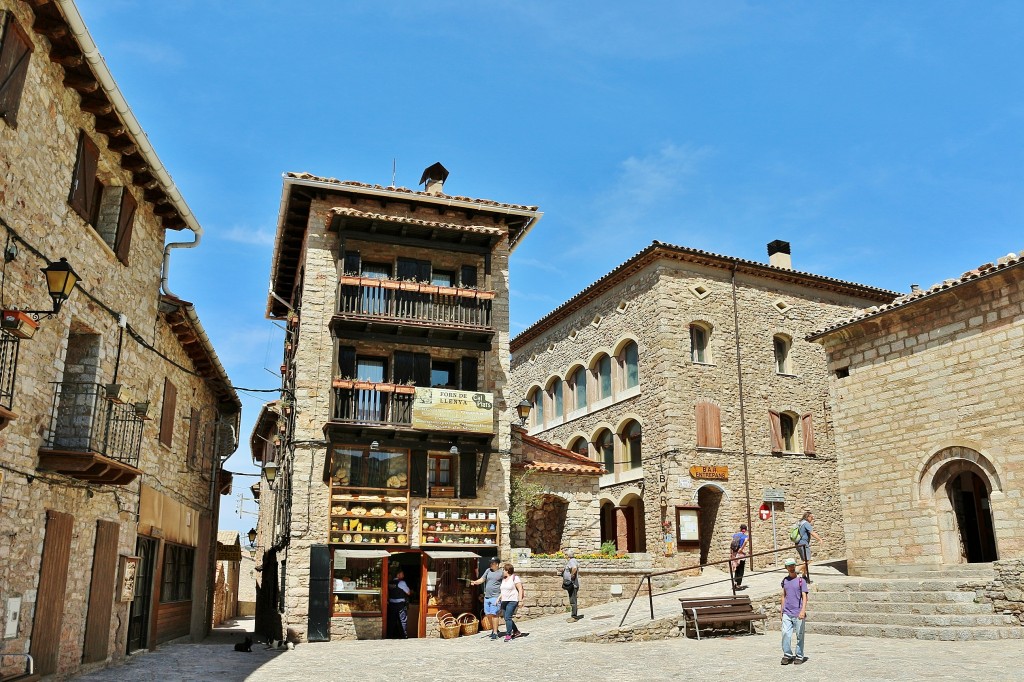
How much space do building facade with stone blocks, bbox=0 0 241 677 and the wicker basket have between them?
6401 millimetres

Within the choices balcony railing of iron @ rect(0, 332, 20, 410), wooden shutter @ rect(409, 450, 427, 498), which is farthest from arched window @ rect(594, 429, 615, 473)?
balcony railing of iron @ rect(0, 332, 20, 410)

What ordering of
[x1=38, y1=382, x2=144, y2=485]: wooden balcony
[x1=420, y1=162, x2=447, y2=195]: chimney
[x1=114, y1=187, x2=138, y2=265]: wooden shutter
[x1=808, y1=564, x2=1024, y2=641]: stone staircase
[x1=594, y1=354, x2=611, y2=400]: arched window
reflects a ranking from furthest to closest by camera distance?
[x1=594, y1=354, x2=611, y2=400]: arched window, [x1=420, y1=162, x2=447, y2=195]: chimney, [x1=808, y1=564, x2=1024, y2=641]: stone staircase, [x1=114, y1=187, x2=138, y2=265]: wooden shutter, [x1=38, y1=382, x2=144, y2=485]: wooden balcony

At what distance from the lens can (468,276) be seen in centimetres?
2216

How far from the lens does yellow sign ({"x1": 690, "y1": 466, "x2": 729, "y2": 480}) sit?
24.9m

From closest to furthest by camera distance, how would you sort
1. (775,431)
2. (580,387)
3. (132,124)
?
(132,124) → (775,431) → (580,387)

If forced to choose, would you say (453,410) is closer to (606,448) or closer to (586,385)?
(606,448)

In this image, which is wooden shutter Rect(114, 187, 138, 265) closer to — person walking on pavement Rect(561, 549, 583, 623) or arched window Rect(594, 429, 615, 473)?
person walking on pavement Rect(561, 549, 583, 623)

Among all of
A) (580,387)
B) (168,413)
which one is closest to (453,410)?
(168,413)

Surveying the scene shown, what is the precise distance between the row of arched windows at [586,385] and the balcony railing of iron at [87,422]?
17.7 m

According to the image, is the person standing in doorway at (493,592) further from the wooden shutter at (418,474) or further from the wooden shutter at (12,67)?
the wooden shutter at (12,67)

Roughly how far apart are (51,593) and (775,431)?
21124 millimetres

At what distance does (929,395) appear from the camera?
58.2 feet

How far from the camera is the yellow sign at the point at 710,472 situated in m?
24.9

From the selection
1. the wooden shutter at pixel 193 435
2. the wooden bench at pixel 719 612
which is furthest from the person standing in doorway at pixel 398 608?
the wooden bench at pixel 719 612
